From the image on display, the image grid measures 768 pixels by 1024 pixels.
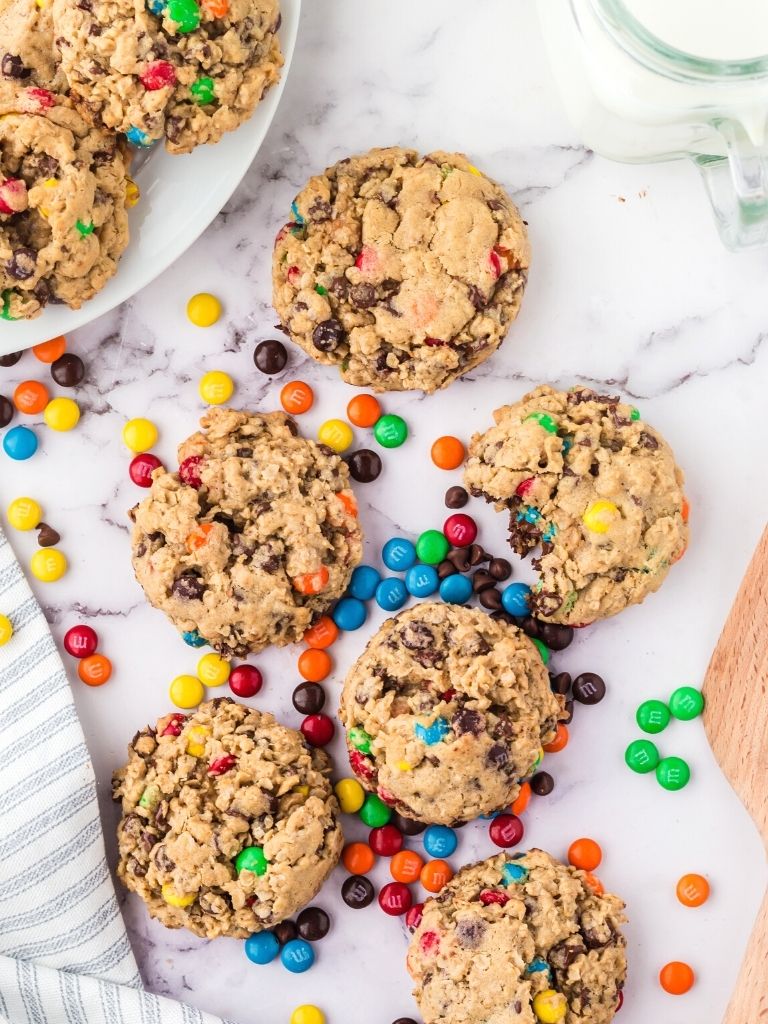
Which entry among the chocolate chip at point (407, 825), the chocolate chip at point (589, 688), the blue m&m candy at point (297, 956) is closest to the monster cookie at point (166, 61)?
the chocolate chip at point (589, 688)

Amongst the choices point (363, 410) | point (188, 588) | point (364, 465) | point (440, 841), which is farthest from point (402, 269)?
point (440, 841)

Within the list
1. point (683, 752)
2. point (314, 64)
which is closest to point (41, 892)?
point (683, 752)

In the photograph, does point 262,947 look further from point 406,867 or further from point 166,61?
point 166,61

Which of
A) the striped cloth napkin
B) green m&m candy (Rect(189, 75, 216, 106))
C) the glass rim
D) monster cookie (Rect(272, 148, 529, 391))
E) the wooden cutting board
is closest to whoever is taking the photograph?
the glass rim

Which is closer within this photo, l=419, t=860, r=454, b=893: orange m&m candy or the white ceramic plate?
the white ceramic plate

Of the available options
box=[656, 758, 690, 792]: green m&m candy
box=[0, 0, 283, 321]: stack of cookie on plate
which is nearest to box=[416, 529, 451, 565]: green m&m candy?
box=[656, 758, 690, 792]: green m&m candy

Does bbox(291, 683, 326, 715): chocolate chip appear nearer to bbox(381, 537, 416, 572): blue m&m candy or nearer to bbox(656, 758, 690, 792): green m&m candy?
bbox(381, 537, 416, 572): blue m&m candy

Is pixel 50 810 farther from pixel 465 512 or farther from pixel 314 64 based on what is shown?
pixel 314 64
